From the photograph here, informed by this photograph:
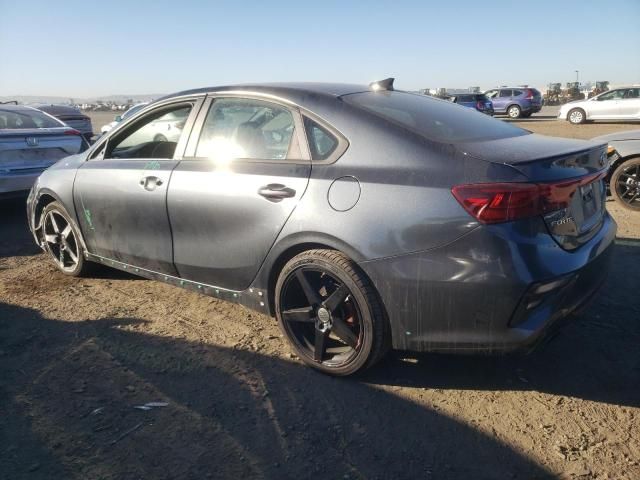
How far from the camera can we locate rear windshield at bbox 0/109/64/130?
7.11 meters

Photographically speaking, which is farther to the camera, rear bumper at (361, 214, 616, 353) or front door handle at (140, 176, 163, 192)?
front door handle at (140, 176, 163, 192)

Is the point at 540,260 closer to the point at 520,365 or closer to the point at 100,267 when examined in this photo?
Answer: the point at 520,365

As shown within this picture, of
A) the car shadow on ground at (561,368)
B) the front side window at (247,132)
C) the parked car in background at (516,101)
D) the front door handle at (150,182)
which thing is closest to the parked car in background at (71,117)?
the front door handle at (150,182)

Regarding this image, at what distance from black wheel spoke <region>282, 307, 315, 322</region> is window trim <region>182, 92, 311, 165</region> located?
2.72 ft

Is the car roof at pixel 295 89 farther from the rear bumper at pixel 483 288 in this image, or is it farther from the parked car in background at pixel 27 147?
the parked car in background at pixel 27 147

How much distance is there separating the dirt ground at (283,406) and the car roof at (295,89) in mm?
1557

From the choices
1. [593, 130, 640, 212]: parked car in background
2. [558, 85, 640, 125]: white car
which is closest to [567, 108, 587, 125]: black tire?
[558, 85, 640, 125]: white car

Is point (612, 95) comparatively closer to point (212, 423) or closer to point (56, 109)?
point (56, 109)

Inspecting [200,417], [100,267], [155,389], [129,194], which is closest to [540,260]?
[200,417]

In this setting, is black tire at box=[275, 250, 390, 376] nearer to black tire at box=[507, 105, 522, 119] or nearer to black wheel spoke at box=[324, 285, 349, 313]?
black wheel spoke at box=[324, 285, 349, 313]

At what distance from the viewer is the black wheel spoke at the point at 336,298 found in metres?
2.69

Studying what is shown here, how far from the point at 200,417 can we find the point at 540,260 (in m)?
1.78

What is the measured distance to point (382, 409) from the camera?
2553 mm

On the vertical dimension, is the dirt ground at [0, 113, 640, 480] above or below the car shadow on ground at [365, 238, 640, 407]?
below
